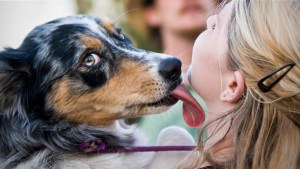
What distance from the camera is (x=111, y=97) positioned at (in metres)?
3.12

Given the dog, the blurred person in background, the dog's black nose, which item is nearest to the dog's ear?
the dog

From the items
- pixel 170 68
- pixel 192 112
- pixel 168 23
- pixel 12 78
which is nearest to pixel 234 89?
pixel 192 112

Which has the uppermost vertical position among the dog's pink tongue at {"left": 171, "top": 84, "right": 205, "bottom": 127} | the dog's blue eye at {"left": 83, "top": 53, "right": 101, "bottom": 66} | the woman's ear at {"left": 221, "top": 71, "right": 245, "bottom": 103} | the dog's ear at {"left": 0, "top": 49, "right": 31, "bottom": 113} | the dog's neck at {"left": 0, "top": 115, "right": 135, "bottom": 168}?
the woman's ear at {"left": 221, "top": 71, "right": 245, "bottom": 103}

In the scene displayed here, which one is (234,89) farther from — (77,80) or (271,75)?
(77,80)

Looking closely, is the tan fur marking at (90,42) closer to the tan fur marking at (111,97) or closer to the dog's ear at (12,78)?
the tan fur marking at (111,97)

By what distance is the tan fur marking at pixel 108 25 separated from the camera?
3.42m

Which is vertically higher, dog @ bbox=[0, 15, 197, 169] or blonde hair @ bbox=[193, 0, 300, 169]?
blonde hair @ bbox=[193, 0, 300, 169]

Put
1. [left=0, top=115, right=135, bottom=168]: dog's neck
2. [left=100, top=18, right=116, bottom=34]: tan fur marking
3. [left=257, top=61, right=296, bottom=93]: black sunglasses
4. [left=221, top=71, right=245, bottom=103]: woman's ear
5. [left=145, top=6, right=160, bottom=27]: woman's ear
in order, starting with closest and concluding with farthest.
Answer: [left=257, top=61, right=296, bottom=93]: black sunglasses, [left=221, top=71, right=245, bottom=103]: woman's ear, [left=0, top=115, right=135, bottom=168]: dog's neck, [left=100, top=18, right=116, bottom=34]: tan fur marking, [left=145, top=6, right=160, bottom=27]: woman's ear

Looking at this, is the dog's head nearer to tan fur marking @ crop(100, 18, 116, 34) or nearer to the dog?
the dog

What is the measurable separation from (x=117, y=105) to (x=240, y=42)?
0.88 meters

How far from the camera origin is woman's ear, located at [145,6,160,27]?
543 cm

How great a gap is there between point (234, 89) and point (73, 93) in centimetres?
101

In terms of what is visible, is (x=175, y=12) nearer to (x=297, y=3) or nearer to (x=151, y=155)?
(x=151, y=155)

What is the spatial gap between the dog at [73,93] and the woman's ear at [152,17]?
2.20m
